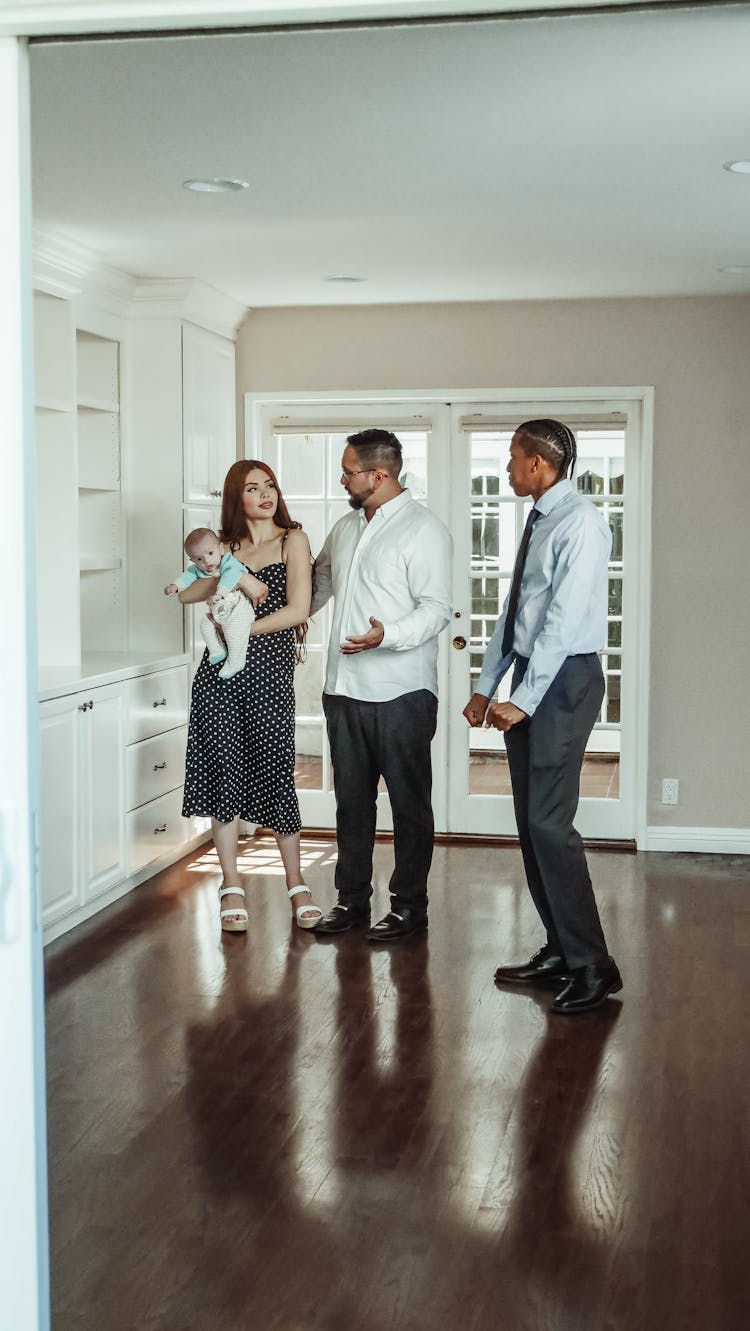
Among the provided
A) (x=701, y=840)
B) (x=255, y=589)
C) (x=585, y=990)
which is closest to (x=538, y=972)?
(x=585, y=990)

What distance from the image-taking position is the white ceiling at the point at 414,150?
2.86m

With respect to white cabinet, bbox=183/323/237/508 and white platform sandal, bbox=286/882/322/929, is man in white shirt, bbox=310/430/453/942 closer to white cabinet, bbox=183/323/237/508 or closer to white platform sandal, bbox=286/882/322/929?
white platform sandal, bbox=286/882/322/929

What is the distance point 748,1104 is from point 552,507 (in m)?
1.65

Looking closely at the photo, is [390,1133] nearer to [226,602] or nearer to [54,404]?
[226,602]

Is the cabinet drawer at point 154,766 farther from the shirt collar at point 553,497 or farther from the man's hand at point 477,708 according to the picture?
the shirt collar at point 553,497

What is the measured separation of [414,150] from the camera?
11.9ft

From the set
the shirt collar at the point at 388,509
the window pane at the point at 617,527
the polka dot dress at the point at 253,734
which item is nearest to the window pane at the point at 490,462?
the window pane at the point at 617,527

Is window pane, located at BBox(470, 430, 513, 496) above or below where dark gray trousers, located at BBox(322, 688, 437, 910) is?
above

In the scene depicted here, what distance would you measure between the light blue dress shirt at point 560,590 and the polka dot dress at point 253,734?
1006mm

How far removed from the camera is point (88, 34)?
73.5 inches

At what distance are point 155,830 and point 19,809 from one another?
354 cm

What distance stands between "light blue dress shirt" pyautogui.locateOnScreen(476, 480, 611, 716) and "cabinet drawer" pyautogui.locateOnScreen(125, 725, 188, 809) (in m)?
1.78

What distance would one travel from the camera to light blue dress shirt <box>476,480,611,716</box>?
3.74 meters

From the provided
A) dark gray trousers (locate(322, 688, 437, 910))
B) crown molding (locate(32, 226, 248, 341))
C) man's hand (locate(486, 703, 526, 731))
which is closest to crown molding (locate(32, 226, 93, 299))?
crown molding (locate(32, 226, 248, 341))
